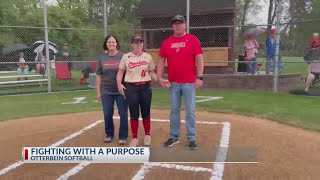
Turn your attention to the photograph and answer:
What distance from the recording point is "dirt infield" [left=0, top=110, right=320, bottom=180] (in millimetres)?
3986

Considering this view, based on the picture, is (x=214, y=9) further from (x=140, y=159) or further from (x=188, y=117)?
(x=140, y=159)

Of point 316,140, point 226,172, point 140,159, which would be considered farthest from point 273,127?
point 140,159

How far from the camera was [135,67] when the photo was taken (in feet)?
16.3

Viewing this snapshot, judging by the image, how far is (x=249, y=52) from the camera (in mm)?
12875

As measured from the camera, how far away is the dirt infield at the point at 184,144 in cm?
399

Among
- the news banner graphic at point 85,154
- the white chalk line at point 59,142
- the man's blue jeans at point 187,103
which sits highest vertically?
the man's blue jeans at point 187,103

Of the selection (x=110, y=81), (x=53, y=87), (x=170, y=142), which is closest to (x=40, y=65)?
(x=53, y=87)

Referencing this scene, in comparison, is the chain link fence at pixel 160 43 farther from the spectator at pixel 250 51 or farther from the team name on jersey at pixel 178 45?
the team name on jersey at pixel 178 45

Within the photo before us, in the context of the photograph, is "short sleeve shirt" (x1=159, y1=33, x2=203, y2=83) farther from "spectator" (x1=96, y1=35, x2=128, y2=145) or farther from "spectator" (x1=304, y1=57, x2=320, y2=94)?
"spectator" (x1=304, y1=57, x2=320, y2=94)

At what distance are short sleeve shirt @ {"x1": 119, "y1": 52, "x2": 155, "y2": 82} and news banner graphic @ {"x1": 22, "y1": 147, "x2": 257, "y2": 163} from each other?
1122 mm

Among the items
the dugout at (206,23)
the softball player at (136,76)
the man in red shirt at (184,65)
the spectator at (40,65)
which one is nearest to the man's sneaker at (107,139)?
the softball player at (136,76)

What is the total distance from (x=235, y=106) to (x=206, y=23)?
7506 mm

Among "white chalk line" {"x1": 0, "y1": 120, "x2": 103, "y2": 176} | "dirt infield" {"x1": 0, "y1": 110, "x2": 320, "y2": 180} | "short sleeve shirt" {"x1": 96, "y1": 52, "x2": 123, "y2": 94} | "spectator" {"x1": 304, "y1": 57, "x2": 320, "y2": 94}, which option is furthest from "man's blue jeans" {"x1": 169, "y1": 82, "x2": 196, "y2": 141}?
"spectator" {"x1": 304, "y1": 57, "x2": 320, "y2": 94}

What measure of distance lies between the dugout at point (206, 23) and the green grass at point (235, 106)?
300 cm
